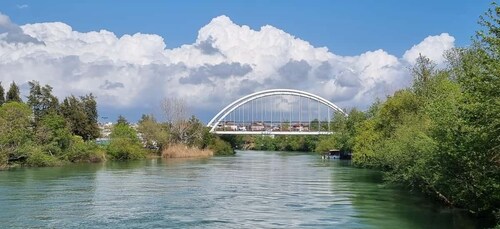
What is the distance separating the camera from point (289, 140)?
160125 millimetres

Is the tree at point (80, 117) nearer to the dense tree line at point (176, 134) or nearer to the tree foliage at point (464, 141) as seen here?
the dense tree line at point (176, 134)

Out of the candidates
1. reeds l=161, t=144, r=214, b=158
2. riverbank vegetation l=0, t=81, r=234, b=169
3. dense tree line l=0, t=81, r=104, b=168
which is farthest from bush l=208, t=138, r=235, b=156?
dense tree line l=0, t=81, r=104, b=168

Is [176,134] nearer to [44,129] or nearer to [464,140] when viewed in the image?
[44,129]

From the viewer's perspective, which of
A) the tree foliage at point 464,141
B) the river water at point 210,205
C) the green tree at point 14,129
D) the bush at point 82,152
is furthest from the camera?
the bush at point 82,152

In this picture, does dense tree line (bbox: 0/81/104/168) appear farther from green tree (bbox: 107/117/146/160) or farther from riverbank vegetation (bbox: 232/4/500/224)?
riverbank vegetation (bbox: 232/4/500/224)

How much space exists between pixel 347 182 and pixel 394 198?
428 inches

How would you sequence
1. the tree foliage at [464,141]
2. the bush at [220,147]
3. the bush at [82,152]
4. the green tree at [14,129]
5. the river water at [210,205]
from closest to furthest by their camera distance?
the tree foliage at [464,141], the river water at [210,205], the green tree at [14,129], the bush at [82,152], the bush at [220,147]

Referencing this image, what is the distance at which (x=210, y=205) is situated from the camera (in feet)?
93.8

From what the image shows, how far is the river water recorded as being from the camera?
2306 centimetres

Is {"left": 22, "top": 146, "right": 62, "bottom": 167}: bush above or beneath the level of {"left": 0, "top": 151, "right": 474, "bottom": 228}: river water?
above

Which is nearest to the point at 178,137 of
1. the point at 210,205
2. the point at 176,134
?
the point at 176,134

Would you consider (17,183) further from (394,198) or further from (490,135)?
(490,135)

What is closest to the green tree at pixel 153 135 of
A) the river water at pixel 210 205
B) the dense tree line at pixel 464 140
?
the river water at pixel 210 205

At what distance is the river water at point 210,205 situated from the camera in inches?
908
